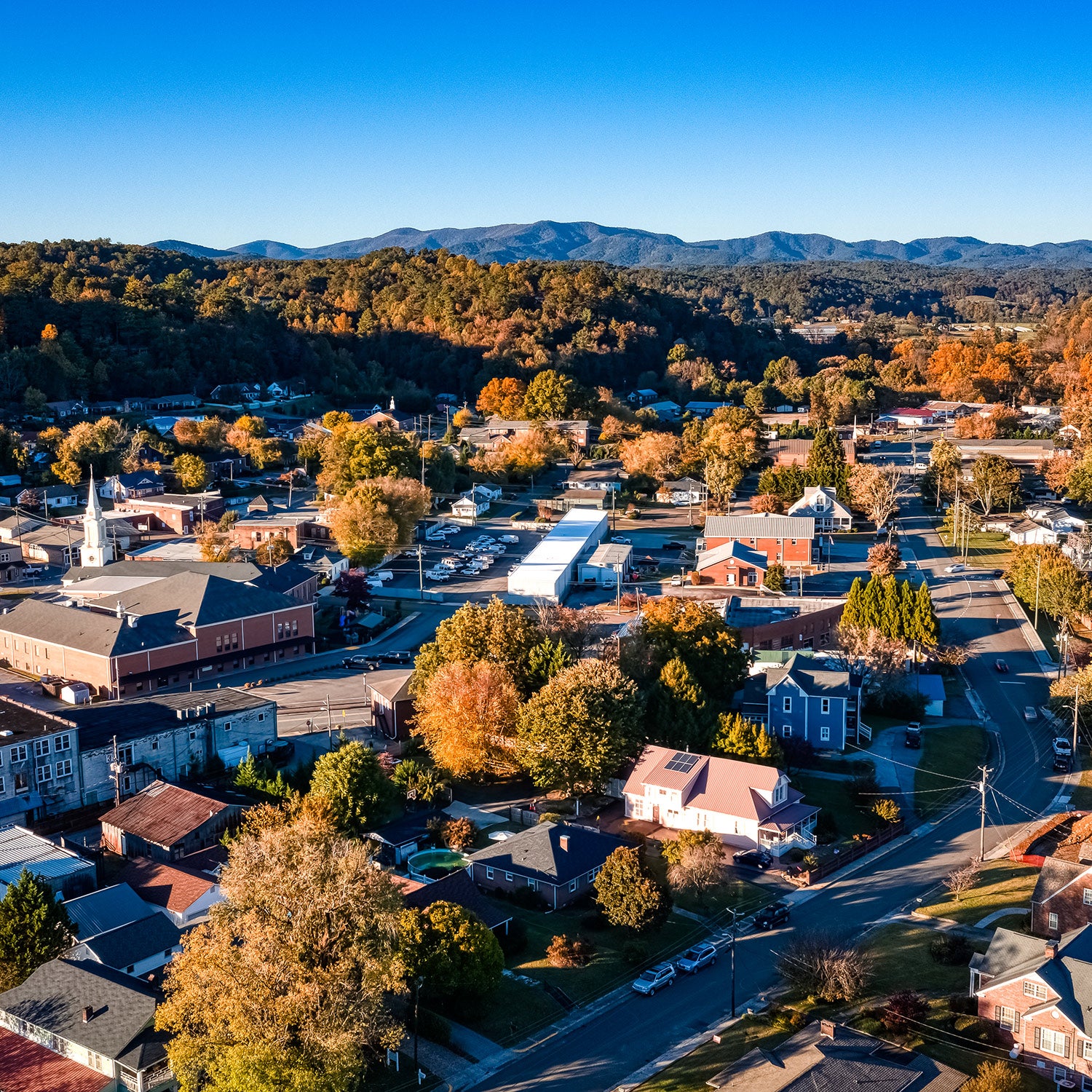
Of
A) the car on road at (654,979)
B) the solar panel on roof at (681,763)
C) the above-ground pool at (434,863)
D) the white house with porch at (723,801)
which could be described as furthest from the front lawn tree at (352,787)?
the car on road at (654,979)

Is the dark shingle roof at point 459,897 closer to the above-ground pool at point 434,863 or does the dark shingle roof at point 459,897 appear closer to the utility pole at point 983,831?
the above-ground pool at point 434,863

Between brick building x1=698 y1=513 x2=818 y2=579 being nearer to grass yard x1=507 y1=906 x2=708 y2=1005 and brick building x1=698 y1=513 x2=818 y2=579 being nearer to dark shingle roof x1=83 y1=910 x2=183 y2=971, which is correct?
grass yard x1=507 y1=906 x2=708 y2=1005

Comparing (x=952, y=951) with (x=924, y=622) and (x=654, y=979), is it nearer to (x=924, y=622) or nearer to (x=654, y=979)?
(x=654, y=979)

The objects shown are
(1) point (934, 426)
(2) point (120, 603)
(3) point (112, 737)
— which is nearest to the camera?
(3) point (112, 737)

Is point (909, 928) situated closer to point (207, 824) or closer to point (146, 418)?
point (207, 824)

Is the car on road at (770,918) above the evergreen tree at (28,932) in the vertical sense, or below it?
below

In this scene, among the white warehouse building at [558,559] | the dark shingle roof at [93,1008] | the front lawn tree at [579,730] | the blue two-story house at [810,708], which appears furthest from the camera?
the white warehouse building at [558,559]

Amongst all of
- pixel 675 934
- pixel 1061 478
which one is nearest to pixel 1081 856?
pixel 675 934

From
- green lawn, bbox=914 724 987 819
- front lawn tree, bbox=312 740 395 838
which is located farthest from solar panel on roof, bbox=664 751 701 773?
front lawn tree, bbox=312 740 395 838
